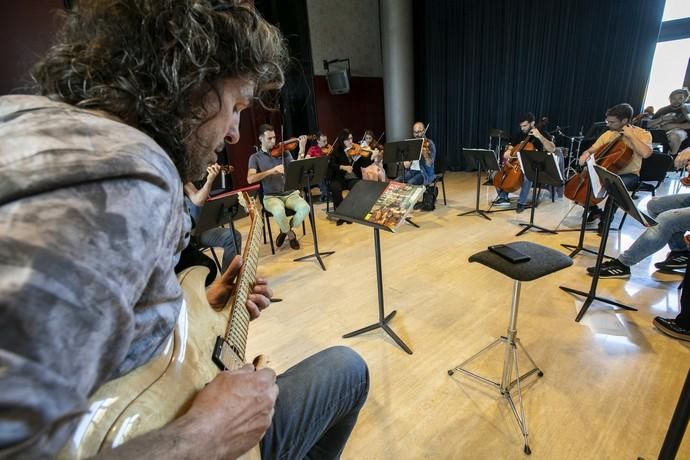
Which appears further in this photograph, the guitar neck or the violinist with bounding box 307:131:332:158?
the violinist with bounding box 307:131:332:158

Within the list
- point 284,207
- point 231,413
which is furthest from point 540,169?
point 231,413

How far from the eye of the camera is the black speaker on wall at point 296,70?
713cm

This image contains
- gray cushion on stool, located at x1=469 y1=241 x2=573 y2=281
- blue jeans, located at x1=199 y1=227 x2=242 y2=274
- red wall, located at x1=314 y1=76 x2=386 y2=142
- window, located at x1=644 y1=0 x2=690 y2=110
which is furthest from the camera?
red wall, located at x1=314 y1=76 x2=386 y2=142

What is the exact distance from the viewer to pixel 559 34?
7250 millimetres

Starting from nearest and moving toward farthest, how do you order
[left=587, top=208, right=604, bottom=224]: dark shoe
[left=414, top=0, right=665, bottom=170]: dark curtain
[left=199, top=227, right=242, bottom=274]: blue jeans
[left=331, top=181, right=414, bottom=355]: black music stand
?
[left=331, top=181, right=414, bottom=355]: black music stand
[left=199, top=227, right=242, bottom=274]: blue jeans
[left=587, top=208, right=604, bottom=224]: dark shoe
[left=414, top=0, right=665, bottom=170]: dark curtain

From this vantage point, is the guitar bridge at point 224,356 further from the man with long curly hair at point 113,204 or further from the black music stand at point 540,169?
the black music stand at point 540,169

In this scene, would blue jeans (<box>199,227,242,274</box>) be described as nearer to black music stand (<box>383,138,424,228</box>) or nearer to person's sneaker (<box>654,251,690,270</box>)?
black music stand (<box>383,138,424,228</box>)

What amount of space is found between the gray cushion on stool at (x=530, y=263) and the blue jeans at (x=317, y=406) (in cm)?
88

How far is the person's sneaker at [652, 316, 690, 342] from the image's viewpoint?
86.0 inches

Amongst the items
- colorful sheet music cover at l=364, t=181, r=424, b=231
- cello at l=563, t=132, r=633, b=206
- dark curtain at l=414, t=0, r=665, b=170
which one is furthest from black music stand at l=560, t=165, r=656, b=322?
dark curtain at l=414, t=0, r=665, b=170

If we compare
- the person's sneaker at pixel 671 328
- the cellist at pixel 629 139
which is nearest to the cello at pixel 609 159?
the cellist at pixel 629 139

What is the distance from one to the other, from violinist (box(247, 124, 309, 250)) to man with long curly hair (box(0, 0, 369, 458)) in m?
3.33

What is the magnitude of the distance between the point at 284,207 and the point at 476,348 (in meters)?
2.71

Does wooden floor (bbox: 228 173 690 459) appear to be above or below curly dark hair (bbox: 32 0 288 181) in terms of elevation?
below
